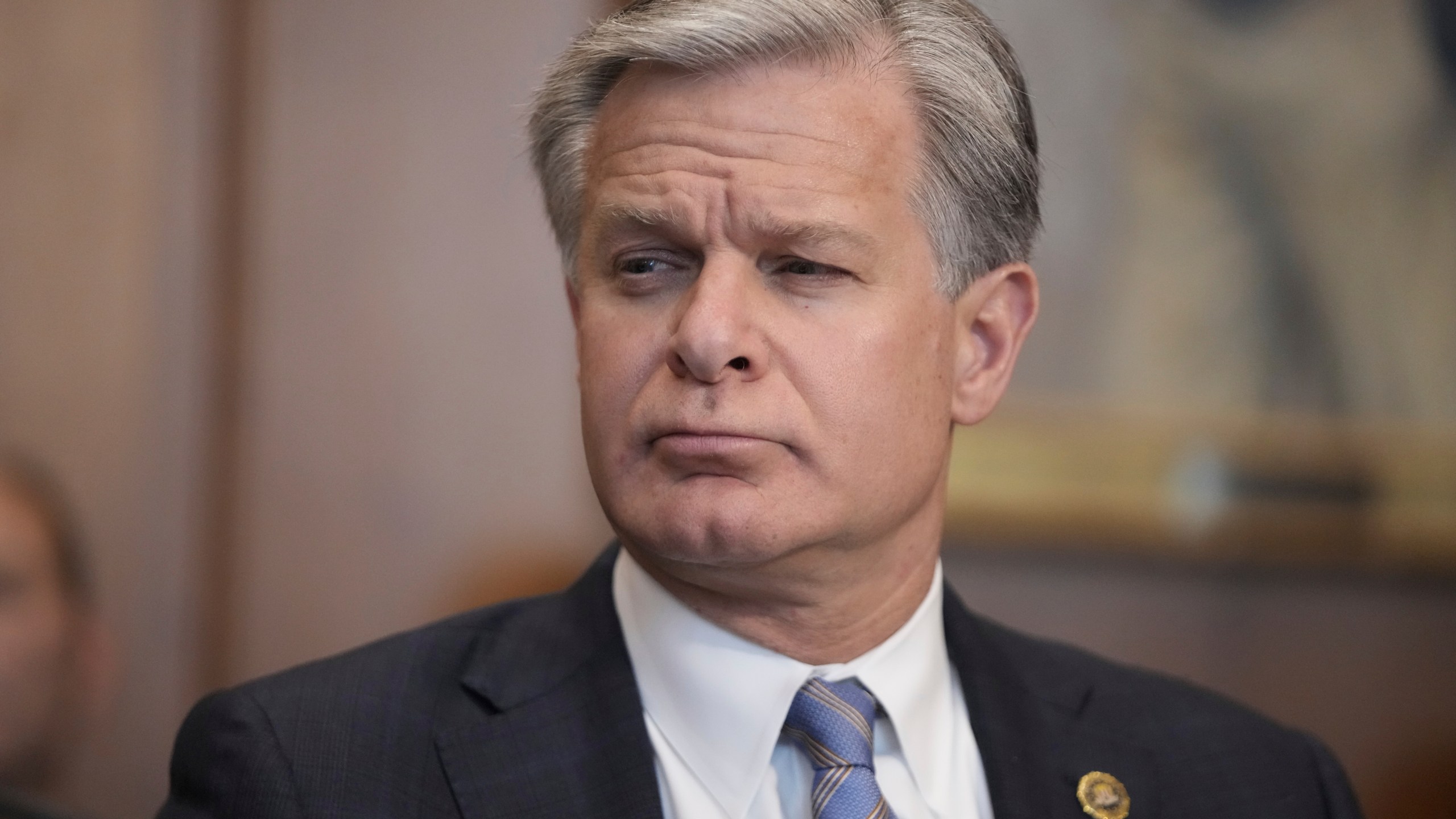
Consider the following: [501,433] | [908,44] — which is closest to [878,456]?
[908,44]

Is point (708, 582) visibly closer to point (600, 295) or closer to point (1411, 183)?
point (600, 295)

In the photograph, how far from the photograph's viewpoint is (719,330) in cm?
159

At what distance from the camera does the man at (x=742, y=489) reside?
163cm

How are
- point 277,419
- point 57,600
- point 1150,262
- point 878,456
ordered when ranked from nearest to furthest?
point 878,456 < point 57,600 < point 277,419 < point 1150,262

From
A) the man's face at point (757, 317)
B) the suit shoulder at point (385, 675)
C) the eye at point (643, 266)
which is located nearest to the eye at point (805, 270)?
the man's face at point (757, 317)

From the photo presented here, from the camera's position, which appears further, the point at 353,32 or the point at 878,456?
the point at 353,32

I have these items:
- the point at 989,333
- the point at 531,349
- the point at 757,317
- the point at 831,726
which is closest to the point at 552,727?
the point at 831,726

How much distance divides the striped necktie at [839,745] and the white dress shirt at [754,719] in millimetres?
17

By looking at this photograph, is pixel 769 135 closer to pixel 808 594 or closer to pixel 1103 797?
pixel 808 594

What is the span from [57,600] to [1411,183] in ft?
9.57

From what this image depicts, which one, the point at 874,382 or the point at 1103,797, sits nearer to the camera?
the point at 874,382

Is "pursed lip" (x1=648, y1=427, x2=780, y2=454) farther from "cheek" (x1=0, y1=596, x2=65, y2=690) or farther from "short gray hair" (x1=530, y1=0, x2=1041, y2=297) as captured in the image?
"cheek" (x1=0, y1=596, x2=65, y2=690)

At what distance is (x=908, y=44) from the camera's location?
1.81m

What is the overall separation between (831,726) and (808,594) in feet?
0.53
